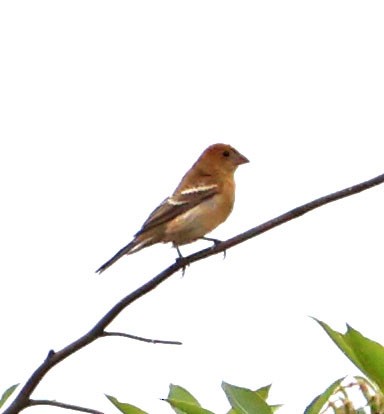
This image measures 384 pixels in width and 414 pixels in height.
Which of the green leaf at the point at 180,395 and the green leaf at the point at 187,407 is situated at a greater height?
the green leaf at the point at 180,395

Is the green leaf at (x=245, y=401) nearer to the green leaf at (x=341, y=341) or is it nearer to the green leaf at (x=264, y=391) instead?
the green leaf at (x=341, y=341)

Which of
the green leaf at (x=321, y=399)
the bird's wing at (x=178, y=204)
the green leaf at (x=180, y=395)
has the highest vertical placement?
the bird's wing at (x=178, y=204)

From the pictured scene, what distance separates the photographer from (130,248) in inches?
355

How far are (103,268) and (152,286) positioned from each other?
4674 millimetres

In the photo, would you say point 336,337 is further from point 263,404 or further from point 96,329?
point 96,329

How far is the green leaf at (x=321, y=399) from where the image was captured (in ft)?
10.2

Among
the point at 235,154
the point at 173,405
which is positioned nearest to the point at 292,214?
the point at 173,405

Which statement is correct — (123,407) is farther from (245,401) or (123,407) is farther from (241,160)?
(241,160)

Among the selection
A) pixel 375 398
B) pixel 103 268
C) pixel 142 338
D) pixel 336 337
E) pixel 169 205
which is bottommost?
pixel 375 398

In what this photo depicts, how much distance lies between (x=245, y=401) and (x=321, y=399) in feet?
0.63

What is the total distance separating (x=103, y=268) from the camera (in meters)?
8.26

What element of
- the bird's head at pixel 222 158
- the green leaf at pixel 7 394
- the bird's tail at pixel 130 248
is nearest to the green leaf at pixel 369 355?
the green leaf at pixel 7 394

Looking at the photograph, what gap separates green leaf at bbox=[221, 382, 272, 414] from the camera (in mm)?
3111

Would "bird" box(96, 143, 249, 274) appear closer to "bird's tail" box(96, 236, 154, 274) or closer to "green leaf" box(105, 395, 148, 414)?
"bird's tail" box(96, 236, 154, 274)
